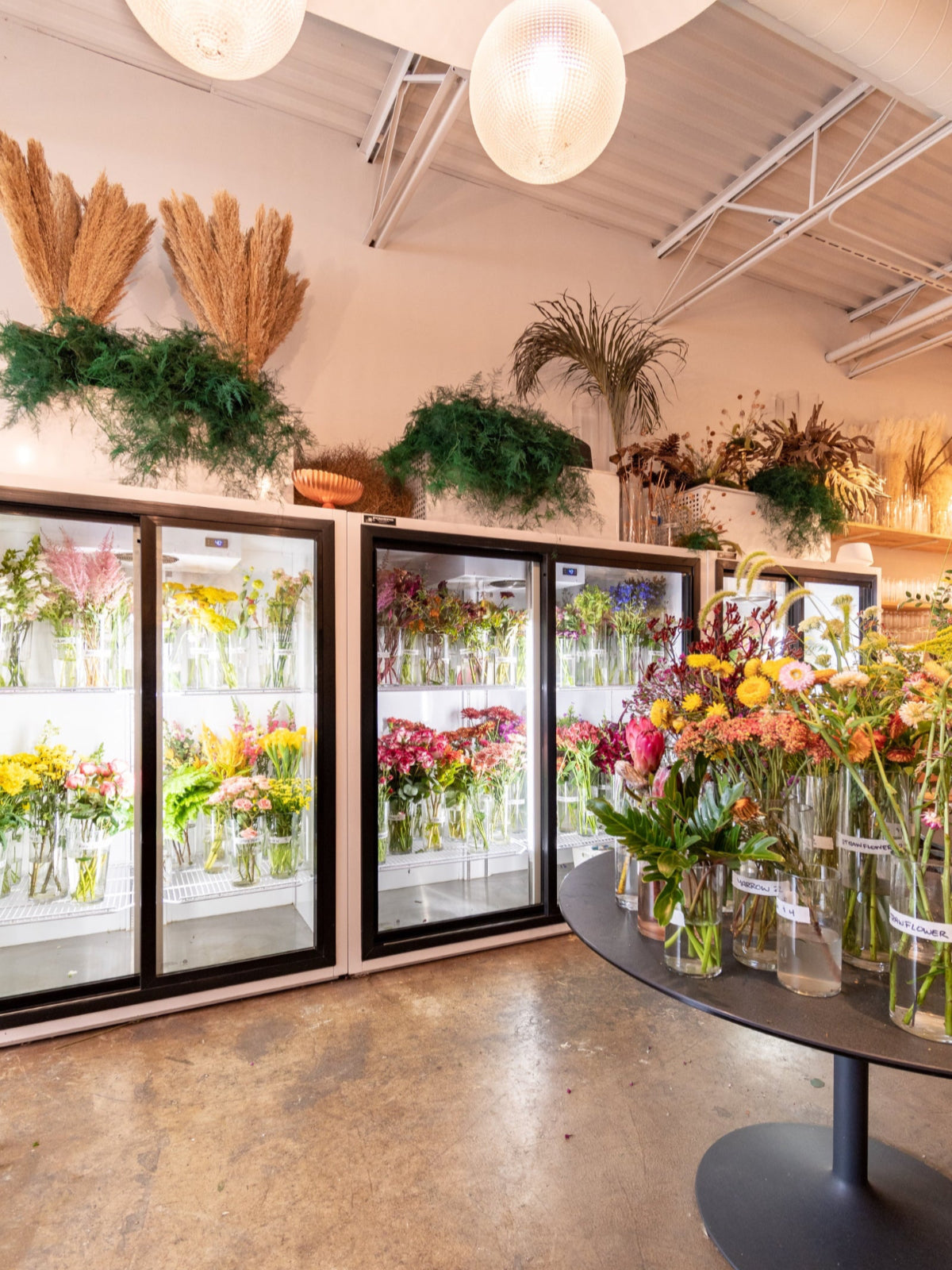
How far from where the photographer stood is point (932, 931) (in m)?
1.09

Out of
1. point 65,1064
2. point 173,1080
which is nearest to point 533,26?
point 173,1080

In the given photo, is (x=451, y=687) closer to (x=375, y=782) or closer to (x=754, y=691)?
(x=375, y=782)

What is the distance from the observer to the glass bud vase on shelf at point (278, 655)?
3.06m

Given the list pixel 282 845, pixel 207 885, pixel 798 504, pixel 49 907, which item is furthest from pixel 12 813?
pixel 798 504

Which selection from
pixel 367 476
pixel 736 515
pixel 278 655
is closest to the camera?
pixel 278 655

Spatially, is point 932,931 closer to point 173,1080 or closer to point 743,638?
point 743,638

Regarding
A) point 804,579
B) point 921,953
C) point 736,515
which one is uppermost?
point 736,515

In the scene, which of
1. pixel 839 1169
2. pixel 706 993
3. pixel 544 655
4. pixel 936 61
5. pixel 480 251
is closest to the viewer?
pixel 706 993

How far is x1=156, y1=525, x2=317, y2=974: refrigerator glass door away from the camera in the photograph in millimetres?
2852

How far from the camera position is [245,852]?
2.97 meters

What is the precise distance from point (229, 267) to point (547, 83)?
1.87m

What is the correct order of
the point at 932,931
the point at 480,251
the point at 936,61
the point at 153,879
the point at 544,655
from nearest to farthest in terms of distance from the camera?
1. the point at 932,931
2. the point at 936,61
3. the point at 153,879
4. the point at 544,655
5. the point at 480,251

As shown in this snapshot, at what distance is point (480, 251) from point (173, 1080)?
4.33 meters

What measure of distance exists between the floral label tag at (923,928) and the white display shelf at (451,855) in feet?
7.66
